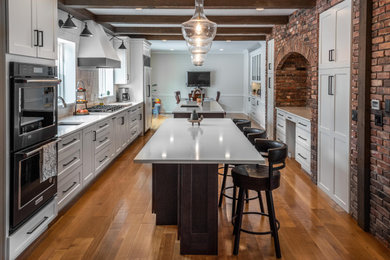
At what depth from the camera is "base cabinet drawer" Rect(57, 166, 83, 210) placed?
365 centimetres

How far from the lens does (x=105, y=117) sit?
5305 mm

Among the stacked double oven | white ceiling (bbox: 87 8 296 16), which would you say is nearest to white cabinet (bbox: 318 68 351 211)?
white ceiling (bbox: 87 8 296 16)

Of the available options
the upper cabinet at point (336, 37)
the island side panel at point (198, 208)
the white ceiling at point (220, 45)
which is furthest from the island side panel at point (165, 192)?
the white ceiling at point (220, 45)

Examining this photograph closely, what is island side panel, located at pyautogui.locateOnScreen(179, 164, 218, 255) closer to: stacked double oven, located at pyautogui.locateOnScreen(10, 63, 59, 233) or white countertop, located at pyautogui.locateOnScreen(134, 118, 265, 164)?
white countertop, located at pyautogui.locateOnScreen(134, 118, 265, 164)

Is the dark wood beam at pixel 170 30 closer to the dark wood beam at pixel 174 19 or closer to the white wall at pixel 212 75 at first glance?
the dark wood beam at pixel 174 19

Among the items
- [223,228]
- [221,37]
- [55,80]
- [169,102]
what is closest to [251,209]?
[223,228]

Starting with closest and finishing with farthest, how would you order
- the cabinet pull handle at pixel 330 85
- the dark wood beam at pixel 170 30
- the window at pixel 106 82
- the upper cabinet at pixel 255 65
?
the cabinet pull handle at pixel 330 85 → the window at pixel 106 82 → the dark wood beam at pixel 170 30 → the upper cabinet at pixel 255 65

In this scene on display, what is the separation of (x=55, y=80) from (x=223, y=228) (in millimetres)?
2094

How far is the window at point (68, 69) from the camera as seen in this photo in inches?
222

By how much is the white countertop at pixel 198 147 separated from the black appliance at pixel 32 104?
91cm

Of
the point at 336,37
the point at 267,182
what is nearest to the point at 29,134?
the point at 267,182

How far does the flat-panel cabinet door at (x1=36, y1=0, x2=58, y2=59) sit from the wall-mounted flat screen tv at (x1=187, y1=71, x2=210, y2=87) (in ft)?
36.4

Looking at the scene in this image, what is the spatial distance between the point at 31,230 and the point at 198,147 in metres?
1.55

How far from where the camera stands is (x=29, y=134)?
279 cm
